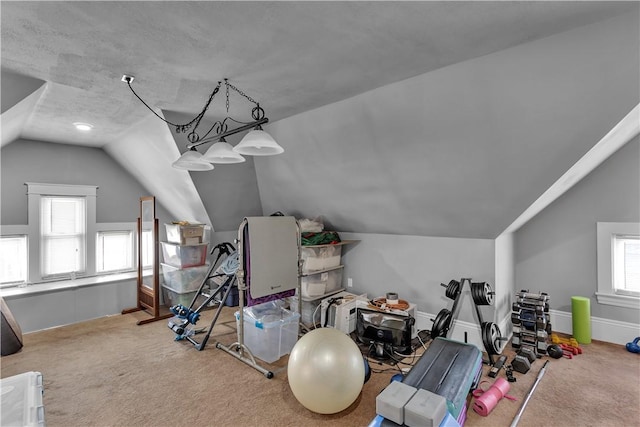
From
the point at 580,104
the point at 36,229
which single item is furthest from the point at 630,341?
the point at 36,229

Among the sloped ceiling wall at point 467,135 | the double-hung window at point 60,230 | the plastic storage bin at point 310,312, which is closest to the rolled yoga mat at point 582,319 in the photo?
the sloped ceiling wall at point 467,135

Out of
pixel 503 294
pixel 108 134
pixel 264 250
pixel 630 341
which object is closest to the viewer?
pixel 264 250

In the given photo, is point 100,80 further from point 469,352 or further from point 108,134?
point 469,352

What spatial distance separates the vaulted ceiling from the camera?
1.70 meters

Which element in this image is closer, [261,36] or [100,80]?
[261,36]

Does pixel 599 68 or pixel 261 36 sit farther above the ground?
pixel 261 36

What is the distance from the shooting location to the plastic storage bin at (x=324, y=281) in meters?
4.18

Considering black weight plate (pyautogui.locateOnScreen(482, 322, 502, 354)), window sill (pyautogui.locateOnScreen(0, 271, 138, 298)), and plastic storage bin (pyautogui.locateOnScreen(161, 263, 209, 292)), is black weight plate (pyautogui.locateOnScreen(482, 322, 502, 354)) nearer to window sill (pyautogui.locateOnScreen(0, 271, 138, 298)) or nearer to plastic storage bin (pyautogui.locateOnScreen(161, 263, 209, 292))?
plastic storage bin (pyautogui.locateOnScreen(161, 263, 209, 292))

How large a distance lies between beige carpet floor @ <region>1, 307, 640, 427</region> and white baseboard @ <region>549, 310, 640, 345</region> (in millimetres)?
134

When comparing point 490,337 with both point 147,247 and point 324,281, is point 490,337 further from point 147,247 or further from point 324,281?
point 147,247

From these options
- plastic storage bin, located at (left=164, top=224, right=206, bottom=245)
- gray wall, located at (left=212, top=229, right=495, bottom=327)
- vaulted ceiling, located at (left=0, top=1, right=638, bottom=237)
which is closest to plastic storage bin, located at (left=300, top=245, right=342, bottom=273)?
gray wall, located at (left=212, top=229, right=495, bottom=327)

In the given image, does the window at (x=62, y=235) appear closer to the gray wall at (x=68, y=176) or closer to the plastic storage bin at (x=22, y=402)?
the gray wall at (x=68, y=176)

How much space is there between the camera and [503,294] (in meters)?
3.70

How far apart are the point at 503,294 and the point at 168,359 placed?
3.89 metres
